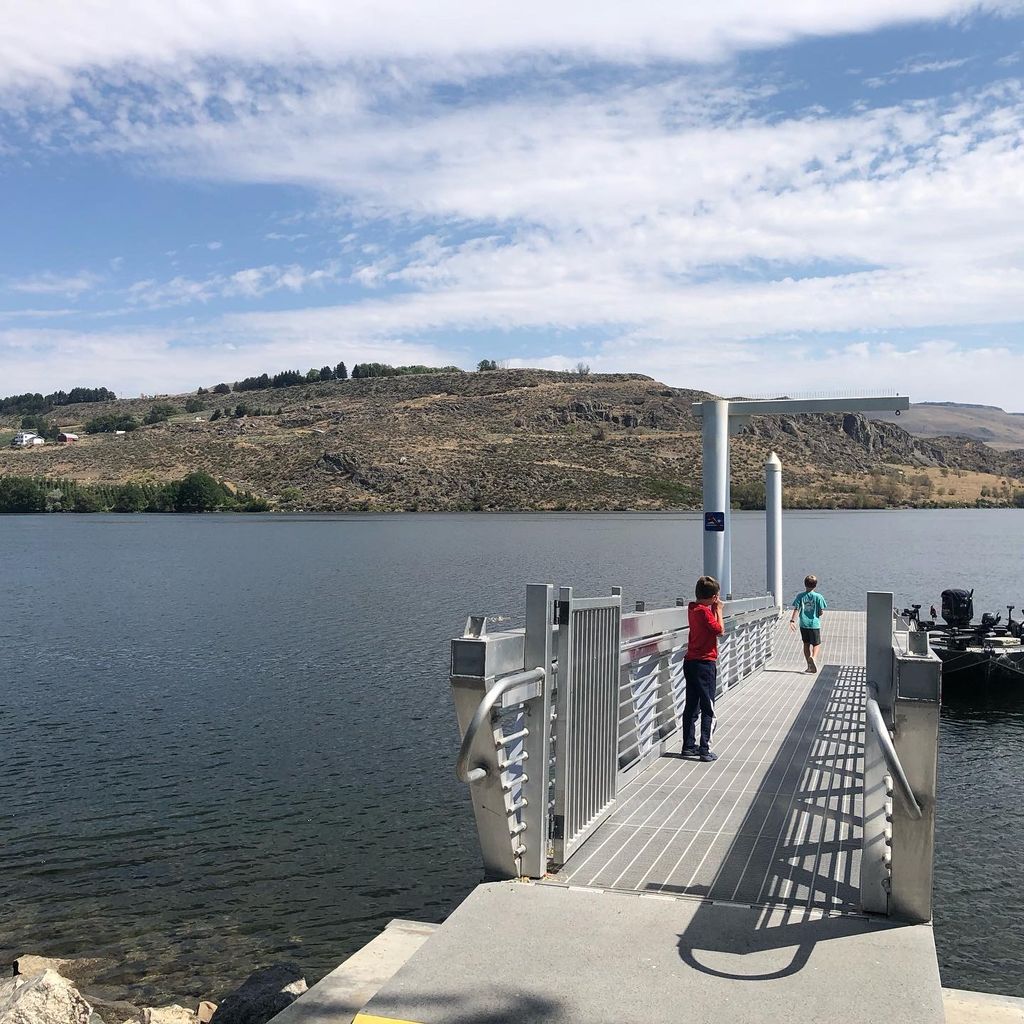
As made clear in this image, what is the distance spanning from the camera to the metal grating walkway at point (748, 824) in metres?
5.57

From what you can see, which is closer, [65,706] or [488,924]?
[488,924]

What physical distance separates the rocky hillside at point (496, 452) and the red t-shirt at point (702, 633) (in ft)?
A: 369

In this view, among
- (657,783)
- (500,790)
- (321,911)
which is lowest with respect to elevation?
(321,911)

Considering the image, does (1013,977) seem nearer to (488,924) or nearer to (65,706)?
(488,924)

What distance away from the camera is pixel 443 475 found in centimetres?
12762

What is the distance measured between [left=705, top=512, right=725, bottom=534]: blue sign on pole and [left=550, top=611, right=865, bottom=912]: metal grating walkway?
6.14 m

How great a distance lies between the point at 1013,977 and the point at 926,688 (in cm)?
476

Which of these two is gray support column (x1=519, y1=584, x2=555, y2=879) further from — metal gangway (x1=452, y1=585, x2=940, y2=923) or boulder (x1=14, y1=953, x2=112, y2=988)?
boulder (x1=14, y1=953, x2=112, y2=988)

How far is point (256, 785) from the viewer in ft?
44.4

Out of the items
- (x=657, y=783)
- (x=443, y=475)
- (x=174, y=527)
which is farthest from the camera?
(x=443, y=475)

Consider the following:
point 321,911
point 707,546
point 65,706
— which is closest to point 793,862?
point 321,911

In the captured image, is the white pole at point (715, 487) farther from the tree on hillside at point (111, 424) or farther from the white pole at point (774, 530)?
the tree on hillside at point (111, 424)

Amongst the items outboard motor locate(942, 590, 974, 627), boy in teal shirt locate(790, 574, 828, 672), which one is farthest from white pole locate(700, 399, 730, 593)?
outboard motor locate(942, 590, 974, 627)

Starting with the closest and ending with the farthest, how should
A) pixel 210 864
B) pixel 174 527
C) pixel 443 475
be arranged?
pixel 210 864 < pixel 174 527 < pixel 443 475
